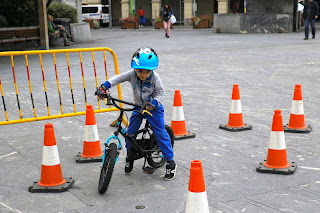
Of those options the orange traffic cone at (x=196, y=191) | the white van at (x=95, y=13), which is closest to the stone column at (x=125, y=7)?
the white van at (x=95, y=13)

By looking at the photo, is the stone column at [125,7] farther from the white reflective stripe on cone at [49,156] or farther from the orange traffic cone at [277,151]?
the white reflective stripe on cone at [49,156]

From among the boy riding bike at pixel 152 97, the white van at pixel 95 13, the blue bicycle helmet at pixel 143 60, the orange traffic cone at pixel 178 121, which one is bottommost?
the orange traffic cone at pixel 178 121

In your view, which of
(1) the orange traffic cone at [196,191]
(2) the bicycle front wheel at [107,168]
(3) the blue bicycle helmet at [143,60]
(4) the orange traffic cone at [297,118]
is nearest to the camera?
(1) the orange traffic cone at [196,191]

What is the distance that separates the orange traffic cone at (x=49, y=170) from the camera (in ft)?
15.6

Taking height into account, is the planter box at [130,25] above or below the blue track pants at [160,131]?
above

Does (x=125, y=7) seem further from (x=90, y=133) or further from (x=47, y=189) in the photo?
(x=47, y=189)

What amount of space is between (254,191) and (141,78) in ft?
5.12

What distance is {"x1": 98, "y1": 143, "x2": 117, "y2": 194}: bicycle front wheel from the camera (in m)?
4.54

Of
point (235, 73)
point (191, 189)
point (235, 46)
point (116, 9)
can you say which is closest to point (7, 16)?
point (235, 46)

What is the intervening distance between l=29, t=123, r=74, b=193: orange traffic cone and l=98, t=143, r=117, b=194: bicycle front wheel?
413 millimetres

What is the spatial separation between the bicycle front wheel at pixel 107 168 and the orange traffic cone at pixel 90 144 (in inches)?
39.6

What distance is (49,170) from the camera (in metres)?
4.80

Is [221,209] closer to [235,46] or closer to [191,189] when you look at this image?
[191,189]

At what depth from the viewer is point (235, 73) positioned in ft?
40.4
